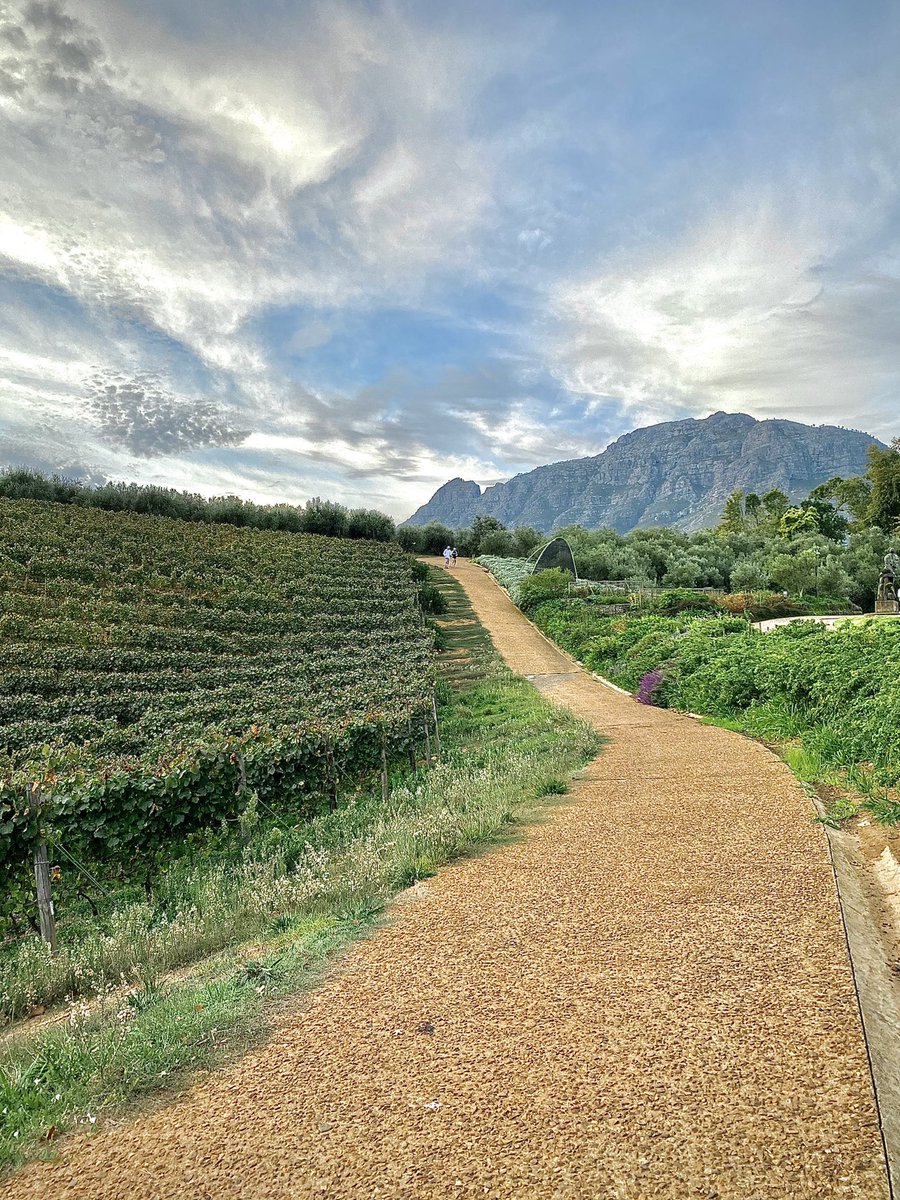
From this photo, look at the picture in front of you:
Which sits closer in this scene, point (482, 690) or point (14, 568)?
point (482, 690)

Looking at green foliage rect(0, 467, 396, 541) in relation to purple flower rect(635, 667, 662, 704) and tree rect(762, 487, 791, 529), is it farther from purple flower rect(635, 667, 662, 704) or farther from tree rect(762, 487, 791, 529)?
tree rect(762, 487, 791, 529)

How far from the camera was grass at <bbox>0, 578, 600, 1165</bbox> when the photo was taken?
3297 millimetres

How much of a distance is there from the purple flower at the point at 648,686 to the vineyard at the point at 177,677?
5.21 meters

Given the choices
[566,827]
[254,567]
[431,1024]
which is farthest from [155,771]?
[254,567]

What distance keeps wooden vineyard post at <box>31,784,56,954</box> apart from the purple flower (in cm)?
1265

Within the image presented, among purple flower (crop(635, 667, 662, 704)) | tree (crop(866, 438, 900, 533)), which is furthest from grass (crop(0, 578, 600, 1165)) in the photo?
tree (crop(866, 438, 900, 533))

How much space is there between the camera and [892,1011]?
11.6ft

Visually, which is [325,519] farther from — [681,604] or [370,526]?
[681,604]

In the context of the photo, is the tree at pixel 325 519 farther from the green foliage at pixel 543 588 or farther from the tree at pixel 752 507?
the tree at pixel 752 507

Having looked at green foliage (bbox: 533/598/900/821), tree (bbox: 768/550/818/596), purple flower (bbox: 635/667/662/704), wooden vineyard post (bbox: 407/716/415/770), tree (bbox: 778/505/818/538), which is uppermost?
tree (bbox: 778/505/818/538)

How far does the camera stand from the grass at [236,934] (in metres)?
3.30

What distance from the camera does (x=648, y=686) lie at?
1617 cm

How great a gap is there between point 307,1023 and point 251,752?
18.2ft

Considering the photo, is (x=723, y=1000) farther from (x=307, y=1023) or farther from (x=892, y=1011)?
(x=307, y=1023)
